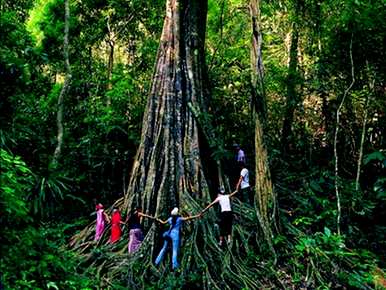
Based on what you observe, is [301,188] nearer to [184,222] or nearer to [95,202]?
[184,222]

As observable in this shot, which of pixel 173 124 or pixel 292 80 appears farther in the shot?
pixel 292 80

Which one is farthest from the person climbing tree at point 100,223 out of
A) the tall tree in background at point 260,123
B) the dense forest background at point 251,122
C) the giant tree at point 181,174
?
the tall tree in background at point 260,123

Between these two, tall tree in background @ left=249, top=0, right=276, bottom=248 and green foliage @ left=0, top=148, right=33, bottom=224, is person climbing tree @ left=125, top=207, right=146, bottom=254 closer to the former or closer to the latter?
tall tree in background @ left=249, top=0, right=276, bottom=248

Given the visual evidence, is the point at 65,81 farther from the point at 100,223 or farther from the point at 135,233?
the point at 135,233

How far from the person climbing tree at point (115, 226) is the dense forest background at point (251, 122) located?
232 millimetres

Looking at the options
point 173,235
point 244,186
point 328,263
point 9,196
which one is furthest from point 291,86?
point 9,196

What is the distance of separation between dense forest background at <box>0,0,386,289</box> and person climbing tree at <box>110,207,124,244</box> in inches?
9.1

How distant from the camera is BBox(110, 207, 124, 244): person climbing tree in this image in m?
8.87

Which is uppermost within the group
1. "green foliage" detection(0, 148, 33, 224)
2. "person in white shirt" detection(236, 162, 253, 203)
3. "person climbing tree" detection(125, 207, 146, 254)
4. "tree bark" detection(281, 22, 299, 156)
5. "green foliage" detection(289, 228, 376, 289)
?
"tree bark" detection(281, 22, 299, 156)

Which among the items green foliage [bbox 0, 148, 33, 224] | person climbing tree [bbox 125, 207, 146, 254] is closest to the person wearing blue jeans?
person climbing tree [bbox 125, 207, 146, 254]

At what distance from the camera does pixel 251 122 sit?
1252 centimetres

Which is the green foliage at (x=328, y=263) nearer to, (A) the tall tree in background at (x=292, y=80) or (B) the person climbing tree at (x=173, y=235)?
(B) the person climbing tree at (x=173, y=235)

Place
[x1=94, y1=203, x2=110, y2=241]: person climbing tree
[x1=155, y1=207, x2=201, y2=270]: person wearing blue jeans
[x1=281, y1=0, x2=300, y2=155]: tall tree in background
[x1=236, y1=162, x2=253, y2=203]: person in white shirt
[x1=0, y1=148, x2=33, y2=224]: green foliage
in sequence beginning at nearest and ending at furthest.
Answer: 1. [x1=0, y1=148, x2=33, y2=224]: green foliage
2. [x1=155, y1=207, x2=201, y2=270]: person wearing blue jeans
3. [x1=94, y1=203, x2=110, y2=241]: person climbing tree
4. [x1=236, y1=162, x2=253, y2=203]: person in white shirt
5. [x1=281, y1=0, x2=300, y2=155]: tall tree in background

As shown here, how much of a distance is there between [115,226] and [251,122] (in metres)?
5.04
